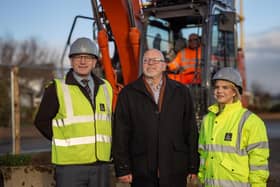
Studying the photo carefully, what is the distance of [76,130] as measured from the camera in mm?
4504

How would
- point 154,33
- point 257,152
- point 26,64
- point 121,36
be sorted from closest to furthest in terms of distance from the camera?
point 257,152
point 121,36
point 154,33
point 26,64

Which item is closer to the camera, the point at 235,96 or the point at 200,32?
the point at 235,96

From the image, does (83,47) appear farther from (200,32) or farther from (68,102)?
(200,32)

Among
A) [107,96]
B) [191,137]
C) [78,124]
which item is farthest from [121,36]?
[78,124]

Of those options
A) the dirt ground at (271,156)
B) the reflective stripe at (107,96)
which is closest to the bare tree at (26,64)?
the dirt ground at (271,156)

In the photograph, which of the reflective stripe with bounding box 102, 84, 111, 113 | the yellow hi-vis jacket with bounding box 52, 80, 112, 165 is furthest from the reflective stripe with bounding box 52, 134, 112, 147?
the reflective stripe with bounding box 102, 84, 111, 113

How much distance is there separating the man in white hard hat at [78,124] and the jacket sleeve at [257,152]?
125 cm

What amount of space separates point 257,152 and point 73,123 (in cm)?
155

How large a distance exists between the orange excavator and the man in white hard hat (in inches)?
143

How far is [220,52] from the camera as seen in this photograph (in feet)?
31.4

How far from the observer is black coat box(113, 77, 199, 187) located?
15.1 feet

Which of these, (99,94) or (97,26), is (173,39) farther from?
(99,94)

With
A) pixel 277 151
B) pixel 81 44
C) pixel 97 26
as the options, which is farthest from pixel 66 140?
pixel 277 151

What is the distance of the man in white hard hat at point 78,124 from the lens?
178 inches
